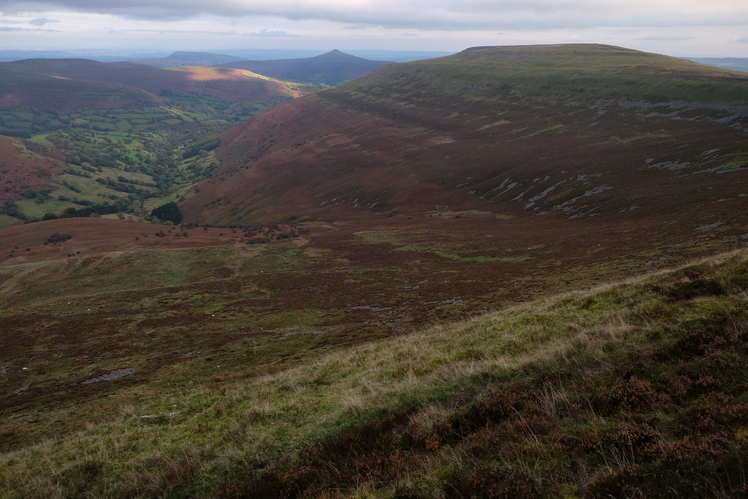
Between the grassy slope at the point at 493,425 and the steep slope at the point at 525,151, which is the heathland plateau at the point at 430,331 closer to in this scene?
the grassy slope at the point at 493,425

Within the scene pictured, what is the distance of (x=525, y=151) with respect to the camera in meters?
88.1

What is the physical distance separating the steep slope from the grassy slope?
33.5 m

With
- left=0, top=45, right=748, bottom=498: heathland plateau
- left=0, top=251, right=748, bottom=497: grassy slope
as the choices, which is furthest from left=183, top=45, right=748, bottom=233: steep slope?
left=0, top=251, right=748, bottom=497: grassy slope

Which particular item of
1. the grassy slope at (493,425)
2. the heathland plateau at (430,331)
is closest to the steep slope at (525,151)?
the heathland plateau at (430,331)

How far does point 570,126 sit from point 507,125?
60.6 feet

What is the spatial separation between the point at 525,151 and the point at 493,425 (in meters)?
88.6

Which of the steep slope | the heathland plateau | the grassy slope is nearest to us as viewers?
the grassy slope

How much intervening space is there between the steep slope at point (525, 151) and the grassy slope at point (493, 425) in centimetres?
3347

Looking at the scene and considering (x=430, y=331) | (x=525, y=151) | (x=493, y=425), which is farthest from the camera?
(x=525, y=151)

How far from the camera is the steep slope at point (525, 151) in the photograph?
5681 centimetres

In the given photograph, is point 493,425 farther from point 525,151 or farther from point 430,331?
point 525,151

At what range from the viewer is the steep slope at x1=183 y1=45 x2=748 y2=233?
56.8 m

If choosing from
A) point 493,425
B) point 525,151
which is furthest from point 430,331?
point 525,151

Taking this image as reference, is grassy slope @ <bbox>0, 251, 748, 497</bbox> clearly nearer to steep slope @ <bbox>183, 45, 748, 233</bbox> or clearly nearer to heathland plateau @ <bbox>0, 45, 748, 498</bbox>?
heathland plateau @ <bbox>0, 45, 748, 498</bbox>
